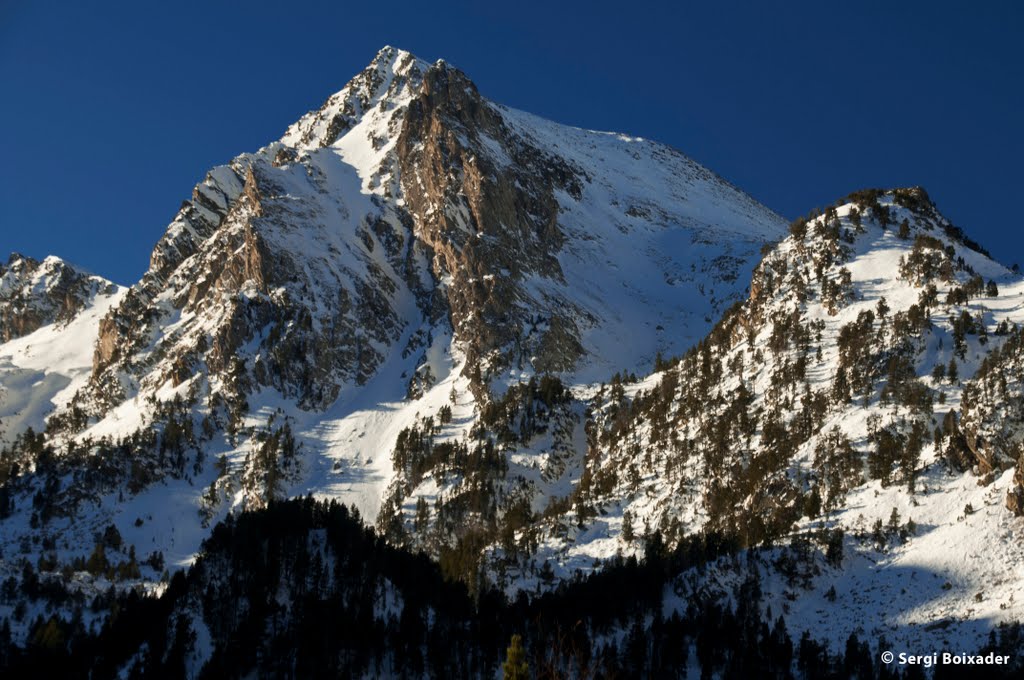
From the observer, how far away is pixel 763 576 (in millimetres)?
131625

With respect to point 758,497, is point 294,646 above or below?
below

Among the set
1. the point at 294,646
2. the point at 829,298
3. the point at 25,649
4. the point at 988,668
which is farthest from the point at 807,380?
the point at 25,649

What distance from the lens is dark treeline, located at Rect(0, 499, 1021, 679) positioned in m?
112

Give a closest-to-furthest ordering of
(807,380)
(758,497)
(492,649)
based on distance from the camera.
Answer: (492,649) < (758,497) < (807,380)

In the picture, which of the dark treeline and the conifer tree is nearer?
the conifer tree

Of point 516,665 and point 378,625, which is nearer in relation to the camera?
point 516,665

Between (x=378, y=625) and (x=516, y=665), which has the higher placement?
(x=378, y=625)

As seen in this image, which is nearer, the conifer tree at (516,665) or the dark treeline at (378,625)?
the conifer tree at (516,665)

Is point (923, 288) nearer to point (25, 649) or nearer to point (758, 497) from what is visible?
point (758, 497)

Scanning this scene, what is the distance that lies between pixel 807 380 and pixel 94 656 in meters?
111

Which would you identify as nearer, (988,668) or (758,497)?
(988,668)

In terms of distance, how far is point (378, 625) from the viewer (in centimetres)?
11975

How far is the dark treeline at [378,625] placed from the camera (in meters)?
112

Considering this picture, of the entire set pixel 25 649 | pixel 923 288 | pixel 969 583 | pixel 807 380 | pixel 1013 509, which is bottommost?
pixel 25 649
